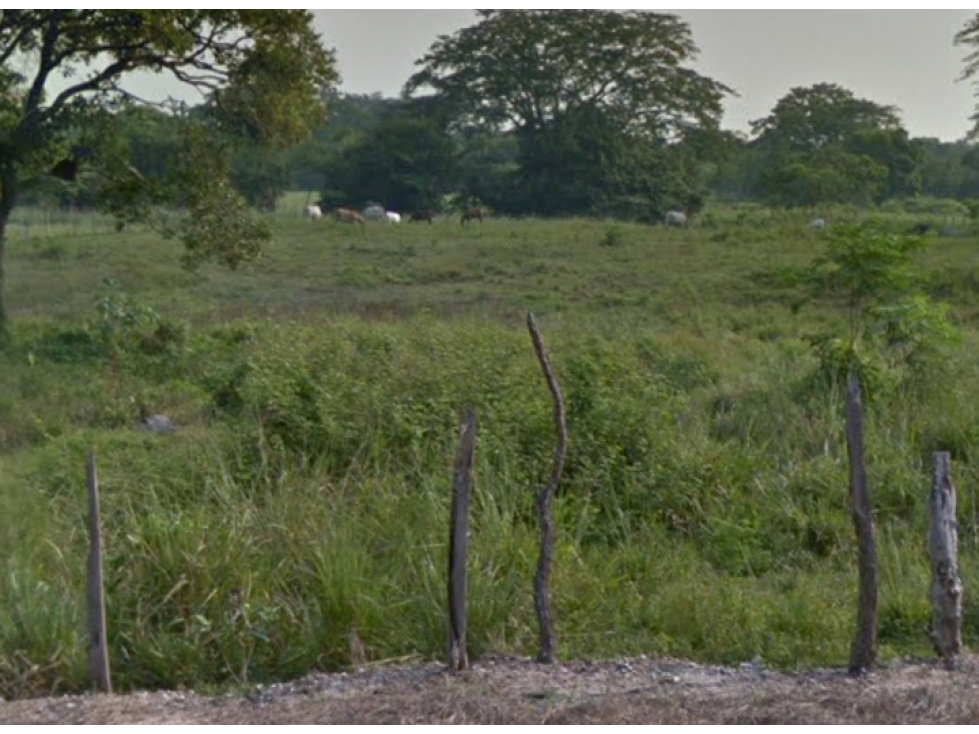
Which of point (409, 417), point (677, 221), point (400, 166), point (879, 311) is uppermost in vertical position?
point (400, 166)

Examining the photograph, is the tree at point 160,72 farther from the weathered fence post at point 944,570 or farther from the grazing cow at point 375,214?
the grazing cow at point 375,214

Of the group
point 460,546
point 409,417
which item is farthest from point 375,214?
point 460,546

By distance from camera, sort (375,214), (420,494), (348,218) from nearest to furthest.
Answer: (420,494)
(348,218)
(375,214)

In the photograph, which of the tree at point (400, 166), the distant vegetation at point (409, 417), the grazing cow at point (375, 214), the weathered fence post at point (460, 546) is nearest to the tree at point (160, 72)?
the distant vegetation at point (409, 417)

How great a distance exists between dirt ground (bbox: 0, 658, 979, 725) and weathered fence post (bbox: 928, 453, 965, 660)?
10 cm

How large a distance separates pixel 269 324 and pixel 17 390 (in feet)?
11.8

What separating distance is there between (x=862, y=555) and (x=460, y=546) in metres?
1.36

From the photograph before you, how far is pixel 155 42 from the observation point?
13.6 metres

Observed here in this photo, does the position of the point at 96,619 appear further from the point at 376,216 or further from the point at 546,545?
the point at 376,216

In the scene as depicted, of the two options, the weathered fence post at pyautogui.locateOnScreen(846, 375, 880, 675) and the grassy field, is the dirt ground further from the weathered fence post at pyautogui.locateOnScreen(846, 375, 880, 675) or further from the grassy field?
the grassy field

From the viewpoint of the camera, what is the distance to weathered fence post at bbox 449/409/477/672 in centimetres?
379

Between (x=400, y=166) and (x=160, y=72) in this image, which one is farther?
(x=400, y=166)

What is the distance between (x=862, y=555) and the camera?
154 inches

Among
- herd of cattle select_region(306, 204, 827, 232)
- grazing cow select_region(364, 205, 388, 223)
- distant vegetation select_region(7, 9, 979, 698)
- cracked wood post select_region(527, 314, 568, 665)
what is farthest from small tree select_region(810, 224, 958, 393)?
grazing cow select_region(364, 205, 388, 223)
